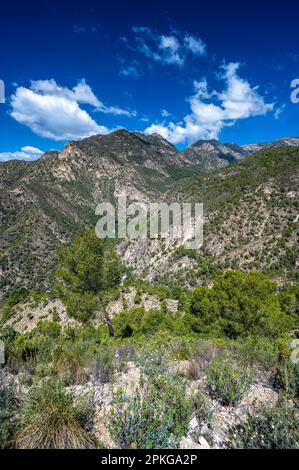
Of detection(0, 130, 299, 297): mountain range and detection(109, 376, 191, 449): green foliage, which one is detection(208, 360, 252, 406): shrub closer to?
detection(109, 376, 191, 449): green foliage

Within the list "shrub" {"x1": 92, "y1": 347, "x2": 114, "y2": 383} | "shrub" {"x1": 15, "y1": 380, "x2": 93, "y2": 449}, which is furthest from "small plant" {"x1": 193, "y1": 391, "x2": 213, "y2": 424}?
"shrub" {"x1": 92, "y1": 347, "x2": 114, "y2": 383}

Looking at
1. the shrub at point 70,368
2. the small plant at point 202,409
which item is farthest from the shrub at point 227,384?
the shrub at point 70,368

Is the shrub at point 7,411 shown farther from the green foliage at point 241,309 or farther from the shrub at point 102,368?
the green foliage at point 241,309

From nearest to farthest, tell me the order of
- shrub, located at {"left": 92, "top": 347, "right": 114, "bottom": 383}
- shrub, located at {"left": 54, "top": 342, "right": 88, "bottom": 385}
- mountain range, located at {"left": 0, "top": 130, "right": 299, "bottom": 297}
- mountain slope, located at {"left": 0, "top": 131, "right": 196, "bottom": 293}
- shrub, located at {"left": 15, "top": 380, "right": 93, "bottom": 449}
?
shrub, located at {"left": 15, "top": 380, "right": 93, "bottom": 449}
shrub, located at {"left": 54, "top": 342, "right": 88, "bottom": 385}
shrub, located at {"left": 92, "top": 347, "right": 114, "bottom": 383}
mountain range, located at {"left": 0, "top": 130, "right": 299, "bottom": 297}
mountain slope, located at {"left": 0, "top": 131, "right": 196, "bottom": 293}

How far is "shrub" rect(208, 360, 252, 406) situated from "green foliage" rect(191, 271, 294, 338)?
7.36 meters

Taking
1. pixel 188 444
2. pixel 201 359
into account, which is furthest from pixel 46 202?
pixel 188 444

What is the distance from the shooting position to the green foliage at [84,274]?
45.4 feet

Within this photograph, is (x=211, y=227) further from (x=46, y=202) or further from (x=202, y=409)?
(x=46, y=202)

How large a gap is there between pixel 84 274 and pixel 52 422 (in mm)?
11192

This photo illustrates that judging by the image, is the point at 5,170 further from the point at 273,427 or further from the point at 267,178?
the point at 273,427

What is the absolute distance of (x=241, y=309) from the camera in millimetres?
11742

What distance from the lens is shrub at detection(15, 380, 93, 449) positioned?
9.59 feet

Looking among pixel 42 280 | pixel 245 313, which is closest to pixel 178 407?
pixel 245 313

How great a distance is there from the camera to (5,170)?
584 feet
